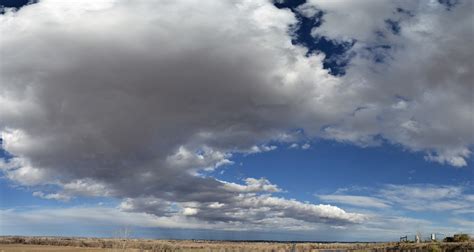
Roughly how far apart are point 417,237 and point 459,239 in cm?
872

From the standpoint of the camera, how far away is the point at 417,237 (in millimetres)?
112188

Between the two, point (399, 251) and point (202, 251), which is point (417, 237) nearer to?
point (399, 251)

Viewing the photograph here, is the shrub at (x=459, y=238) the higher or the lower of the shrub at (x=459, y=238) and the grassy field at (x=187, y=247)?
the higher

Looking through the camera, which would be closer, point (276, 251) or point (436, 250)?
point (436, 250)

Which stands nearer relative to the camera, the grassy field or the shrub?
the grassy field

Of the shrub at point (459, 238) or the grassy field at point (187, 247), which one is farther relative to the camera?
the shrub at point (459, 238)

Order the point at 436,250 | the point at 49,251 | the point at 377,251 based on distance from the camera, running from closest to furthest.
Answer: the point at 436,250 → the point at 49,251 → the point at 377,251

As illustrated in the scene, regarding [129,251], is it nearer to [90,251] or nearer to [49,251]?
[90,251]

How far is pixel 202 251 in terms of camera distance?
112 metres

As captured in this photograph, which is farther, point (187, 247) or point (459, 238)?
point (187, 247)

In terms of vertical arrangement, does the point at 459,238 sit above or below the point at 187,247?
above

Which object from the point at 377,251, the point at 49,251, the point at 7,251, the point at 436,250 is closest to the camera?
the point at 436,250

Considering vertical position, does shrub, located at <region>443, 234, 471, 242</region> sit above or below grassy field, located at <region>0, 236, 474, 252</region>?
above

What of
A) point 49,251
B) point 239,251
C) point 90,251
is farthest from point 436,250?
point 49,251
